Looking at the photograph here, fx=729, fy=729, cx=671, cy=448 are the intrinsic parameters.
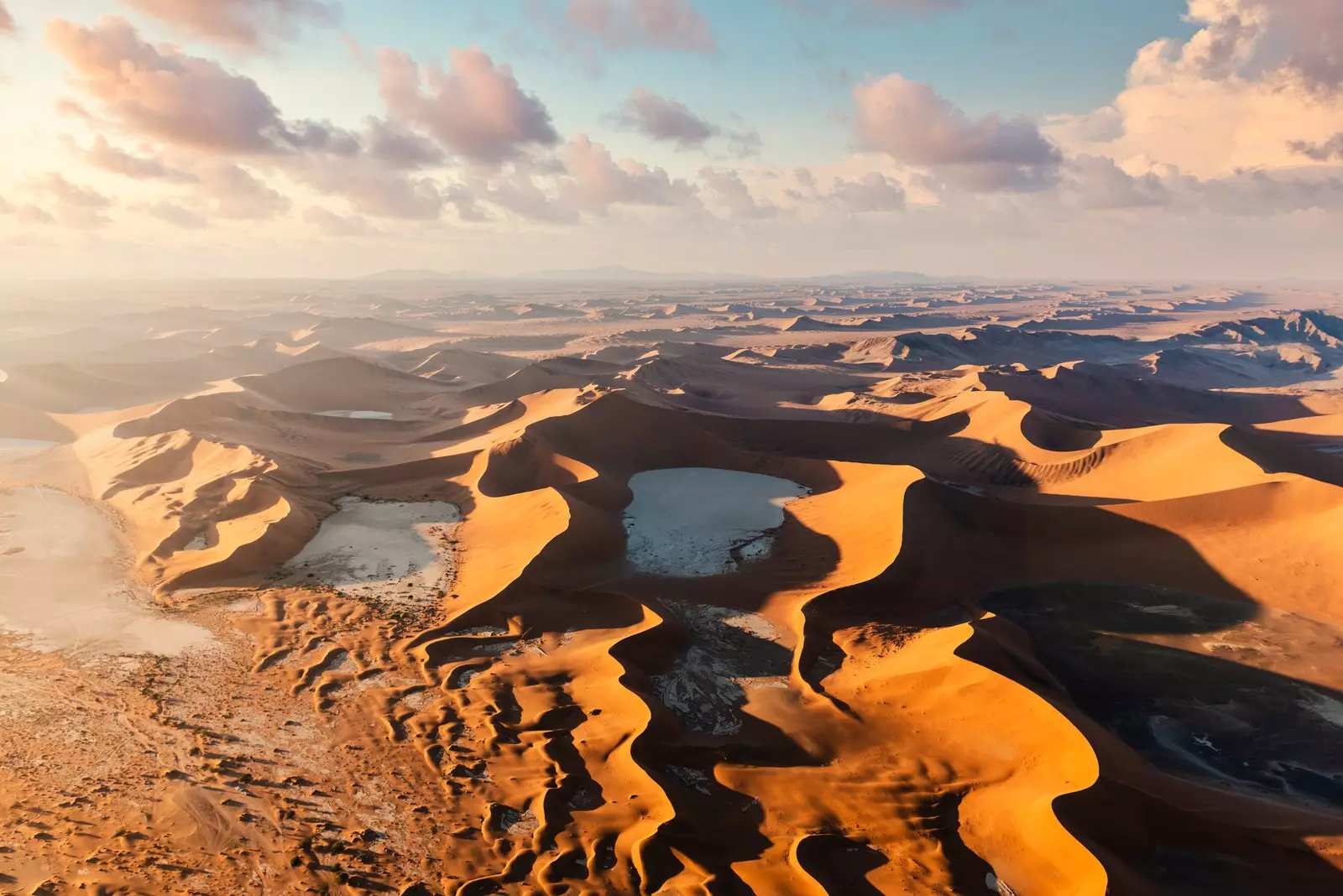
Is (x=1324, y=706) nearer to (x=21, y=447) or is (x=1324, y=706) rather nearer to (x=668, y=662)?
(x=668, y=662)

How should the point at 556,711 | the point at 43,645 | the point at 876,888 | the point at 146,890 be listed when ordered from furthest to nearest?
1. the point at 43,645
2. the point at 556,711
3. the point at 876,888
4. the point at 146,890

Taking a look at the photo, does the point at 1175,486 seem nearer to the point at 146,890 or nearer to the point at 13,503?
the point at 146,890

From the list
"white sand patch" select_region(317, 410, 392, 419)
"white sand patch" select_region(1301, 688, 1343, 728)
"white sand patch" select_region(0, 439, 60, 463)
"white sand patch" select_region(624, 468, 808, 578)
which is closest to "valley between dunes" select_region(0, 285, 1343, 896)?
"white sand patch" select_region(1301, 688, 1343, 728)

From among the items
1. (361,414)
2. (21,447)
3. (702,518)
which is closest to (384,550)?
(702,518)

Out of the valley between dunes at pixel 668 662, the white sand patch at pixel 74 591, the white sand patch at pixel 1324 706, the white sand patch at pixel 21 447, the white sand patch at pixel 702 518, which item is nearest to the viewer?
the valley between dunes at pixel 668 662

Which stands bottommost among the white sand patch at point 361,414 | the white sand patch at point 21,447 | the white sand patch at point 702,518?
the white sand patch at point 702,518

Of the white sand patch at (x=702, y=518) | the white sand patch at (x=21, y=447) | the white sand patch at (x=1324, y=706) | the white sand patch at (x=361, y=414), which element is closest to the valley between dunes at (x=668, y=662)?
the white sand patch at (x=1324, y=706)

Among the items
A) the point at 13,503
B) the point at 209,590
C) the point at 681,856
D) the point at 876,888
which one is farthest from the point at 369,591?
the point at 13,503

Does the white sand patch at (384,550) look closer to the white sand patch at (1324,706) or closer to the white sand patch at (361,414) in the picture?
the white sand patch at (1324,706)
